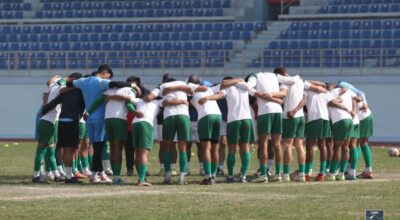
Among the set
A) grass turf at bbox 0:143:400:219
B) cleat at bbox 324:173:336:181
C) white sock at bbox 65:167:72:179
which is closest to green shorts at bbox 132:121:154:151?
grass turf at bbox 0:143:400:219

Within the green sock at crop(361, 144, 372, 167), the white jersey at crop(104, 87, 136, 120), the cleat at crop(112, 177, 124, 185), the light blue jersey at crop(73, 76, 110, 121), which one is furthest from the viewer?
the green sock at crop(361, 144, 372, 167)

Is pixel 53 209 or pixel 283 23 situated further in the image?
pixel 283 23

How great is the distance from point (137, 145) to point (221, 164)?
3.84 m

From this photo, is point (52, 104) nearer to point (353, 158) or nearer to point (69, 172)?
point (69, 172)

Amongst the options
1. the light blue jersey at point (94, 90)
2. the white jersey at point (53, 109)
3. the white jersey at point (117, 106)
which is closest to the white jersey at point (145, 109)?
the white jersey at point (117, 106)

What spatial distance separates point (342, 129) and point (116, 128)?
397cm

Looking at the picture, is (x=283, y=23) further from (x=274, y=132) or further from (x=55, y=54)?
(x=274, y=132)

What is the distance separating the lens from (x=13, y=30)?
46.6 m

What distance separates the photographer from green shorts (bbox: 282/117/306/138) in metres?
19.7

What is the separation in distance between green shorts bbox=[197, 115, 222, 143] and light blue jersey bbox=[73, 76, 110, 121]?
1603 mm

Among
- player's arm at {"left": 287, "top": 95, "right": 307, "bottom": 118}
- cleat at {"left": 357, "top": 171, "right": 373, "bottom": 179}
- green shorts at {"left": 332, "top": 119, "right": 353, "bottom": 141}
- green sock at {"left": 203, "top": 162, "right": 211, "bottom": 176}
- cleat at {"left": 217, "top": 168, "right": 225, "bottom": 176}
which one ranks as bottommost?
cleat at {"left": 217, "top": 168, "right": 225, "bottom": 176}

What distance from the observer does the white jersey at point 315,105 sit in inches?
794

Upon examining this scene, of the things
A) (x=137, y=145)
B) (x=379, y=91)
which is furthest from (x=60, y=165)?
(x=379, y=91)

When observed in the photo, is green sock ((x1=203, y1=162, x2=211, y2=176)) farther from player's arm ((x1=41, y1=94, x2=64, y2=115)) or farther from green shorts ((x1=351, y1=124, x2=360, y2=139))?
green shorts ((x1=351, y1=124, x2=360, y2=139))
